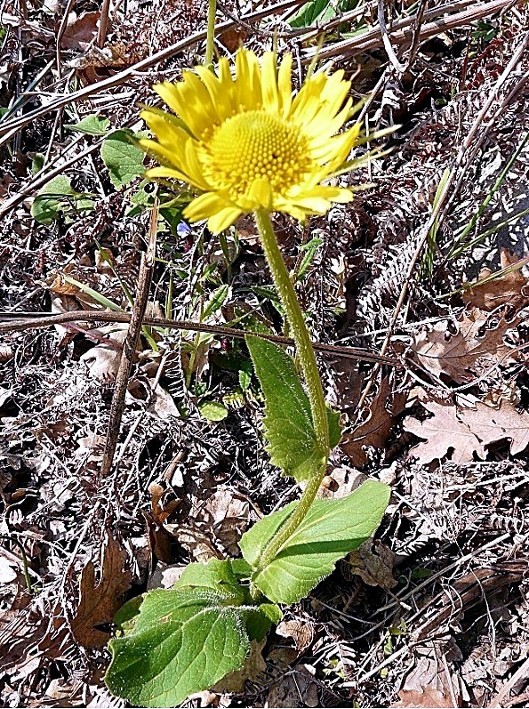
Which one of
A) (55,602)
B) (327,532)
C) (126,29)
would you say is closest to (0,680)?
(55,602)

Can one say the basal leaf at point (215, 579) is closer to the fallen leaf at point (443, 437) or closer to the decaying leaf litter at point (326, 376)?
the decaying leaf litter at point (326, 376)

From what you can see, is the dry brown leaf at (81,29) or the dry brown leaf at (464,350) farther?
the dry brown leaf at (81,29)

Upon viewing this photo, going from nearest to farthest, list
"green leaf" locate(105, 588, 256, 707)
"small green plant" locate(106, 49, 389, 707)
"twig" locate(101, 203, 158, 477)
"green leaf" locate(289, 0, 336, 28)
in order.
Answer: "small green plant" locate(106, 49, 389, 707) → "green leaf" locate(105, 588, 256, 707) → "twig" locate(101, 203, 158, 477) → "green leaf" locate(289, 0, 336, 28)

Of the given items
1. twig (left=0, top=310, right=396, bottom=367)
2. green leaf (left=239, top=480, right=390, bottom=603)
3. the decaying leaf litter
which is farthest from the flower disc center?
green leaf (left=239, top=480, right=390, bottom=603)

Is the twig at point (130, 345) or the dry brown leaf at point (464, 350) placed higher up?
the twig at point (130, 345)

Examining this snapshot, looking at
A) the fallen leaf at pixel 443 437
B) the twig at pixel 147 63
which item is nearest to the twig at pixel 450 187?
the fallen leaf at pixel 443 437

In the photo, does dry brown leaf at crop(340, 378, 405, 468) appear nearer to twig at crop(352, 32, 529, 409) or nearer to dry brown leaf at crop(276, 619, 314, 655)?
twig at crop(352, 32, 529, 409)

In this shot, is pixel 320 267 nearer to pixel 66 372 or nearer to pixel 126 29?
pixel 66 372
